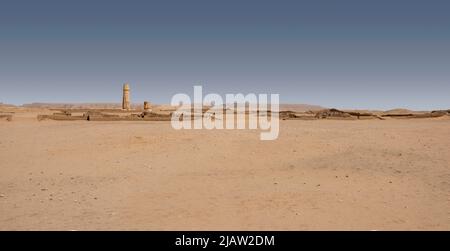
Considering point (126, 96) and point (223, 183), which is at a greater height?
point (126, 96)

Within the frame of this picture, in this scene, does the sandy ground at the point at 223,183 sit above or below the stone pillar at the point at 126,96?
below

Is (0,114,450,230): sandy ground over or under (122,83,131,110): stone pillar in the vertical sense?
under

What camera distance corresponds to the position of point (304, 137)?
15.9 metres

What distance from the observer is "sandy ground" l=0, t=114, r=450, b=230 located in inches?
250

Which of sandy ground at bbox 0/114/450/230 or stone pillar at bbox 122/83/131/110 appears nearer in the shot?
sandy ground at bbox 0/114/450/230

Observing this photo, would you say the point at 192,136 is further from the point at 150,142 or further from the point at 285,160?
the point at 285,160

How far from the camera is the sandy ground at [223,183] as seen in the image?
20.9 feet

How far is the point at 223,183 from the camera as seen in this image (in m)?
9.00

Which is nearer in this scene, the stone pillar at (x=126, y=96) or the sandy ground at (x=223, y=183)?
the sandy ground at (x=223, y=183)

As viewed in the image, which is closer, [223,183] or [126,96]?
[223,183]
